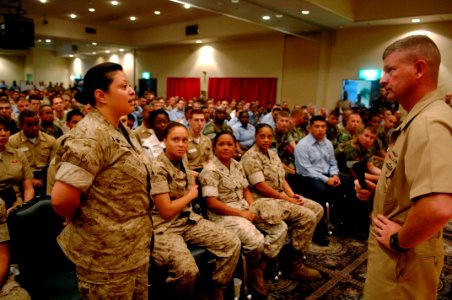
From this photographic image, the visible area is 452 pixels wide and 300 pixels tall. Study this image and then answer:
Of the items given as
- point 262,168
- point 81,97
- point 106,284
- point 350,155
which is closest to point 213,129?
point 350,155

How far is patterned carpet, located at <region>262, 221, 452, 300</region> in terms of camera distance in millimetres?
2486

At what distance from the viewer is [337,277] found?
2744mm

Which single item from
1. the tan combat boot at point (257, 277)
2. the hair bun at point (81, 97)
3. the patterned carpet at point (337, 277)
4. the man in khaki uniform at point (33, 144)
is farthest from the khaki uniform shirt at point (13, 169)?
the patterned carpet at point (337, 277)

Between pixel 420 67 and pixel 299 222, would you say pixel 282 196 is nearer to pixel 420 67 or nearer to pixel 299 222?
pixel 299 222

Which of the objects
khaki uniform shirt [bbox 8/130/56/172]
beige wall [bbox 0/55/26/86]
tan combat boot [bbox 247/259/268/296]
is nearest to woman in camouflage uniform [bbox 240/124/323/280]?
tan combat boot [bbox 247/259/268/296]

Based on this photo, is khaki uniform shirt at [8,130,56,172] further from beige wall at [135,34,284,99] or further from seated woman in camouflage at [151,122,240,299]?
beige wall at [135,34,284,99]

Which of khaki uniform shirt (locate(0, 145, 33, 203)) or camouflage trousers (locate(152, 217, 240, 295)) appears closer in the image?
camouflage trousers (locate(152, 217, 240, 295))

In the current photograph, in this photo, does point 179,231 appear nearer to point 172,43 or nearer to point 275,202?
point 275,202

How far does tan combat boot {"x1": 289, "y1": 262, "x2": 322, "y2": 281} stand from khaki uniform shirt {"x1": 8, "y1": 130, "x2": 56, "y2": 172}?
2865 millimetres

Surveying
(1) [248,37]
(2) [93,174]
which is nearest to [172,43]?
(1) [248,37]

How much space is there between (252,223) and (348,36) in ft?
27.5

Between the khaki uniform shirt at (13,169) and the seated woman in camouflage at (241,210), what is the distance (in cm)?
163

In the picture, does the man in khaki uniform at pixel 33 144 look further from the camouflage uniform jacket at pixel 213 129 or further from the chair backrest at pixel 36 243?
the camouflage uniform jacket at pixel 213 129

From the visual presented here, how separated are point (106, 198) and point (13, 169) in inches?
Answer: 79.0
